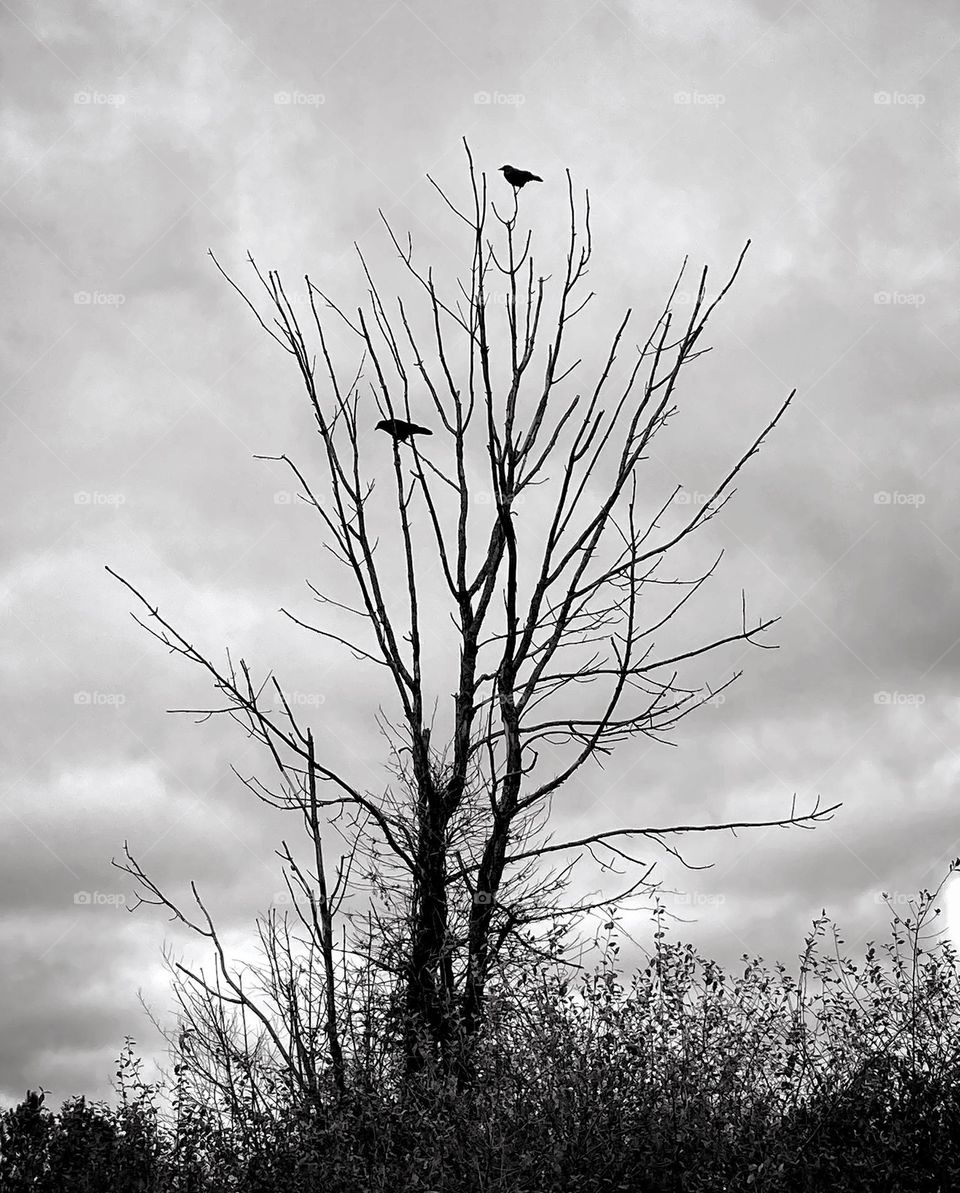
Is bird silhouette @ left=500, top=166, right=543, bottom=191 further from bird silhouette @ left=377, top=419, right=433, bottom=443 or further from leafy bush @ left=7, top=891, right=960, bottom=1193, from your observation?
leafy bush @ left=7, top=891, right=960, bottom=1193

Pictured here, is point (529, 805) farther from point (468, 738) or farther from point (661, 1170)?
point (661, 1170)

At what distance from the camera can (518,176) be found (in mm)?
7219

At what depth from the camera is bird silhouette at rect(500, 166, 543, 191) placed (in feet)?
23.6

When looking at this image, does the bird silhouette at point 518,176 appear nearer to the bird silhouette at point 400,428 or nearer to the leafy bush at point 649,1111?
the bird silhouette at point 400,428

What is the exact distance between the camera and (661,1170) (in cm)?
507

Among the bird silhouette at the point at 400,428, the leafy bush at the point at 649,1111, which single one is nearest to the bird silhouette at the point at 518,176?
the bird silhouette at the point at 400,428

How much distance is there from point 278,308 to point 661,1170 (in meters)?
5.48

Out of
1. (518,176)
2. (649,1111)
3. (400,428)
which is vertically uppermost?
(518,176)

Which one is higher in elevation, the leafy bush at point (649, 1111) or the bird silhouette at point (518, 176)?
the bird silhouette at point (518, 176)

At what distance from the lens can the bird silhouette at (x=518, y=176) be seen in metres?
7.19

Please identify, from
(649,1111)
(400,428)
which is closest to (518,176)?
(400,428)

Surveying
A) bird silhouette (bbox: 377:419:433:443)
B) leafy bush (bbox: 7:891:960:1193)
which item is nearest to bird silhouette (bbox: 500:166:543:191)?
bird silhouette (bbox: 377:419:433:443)

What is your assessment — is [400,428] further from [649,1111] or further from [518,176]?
[649,1111]

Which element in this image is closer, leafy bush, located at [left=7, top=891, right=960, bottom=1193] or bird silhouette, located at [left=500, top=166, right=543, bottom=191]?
leafy bush, located at [left=7, top=891, right=960, bottom=1193]
